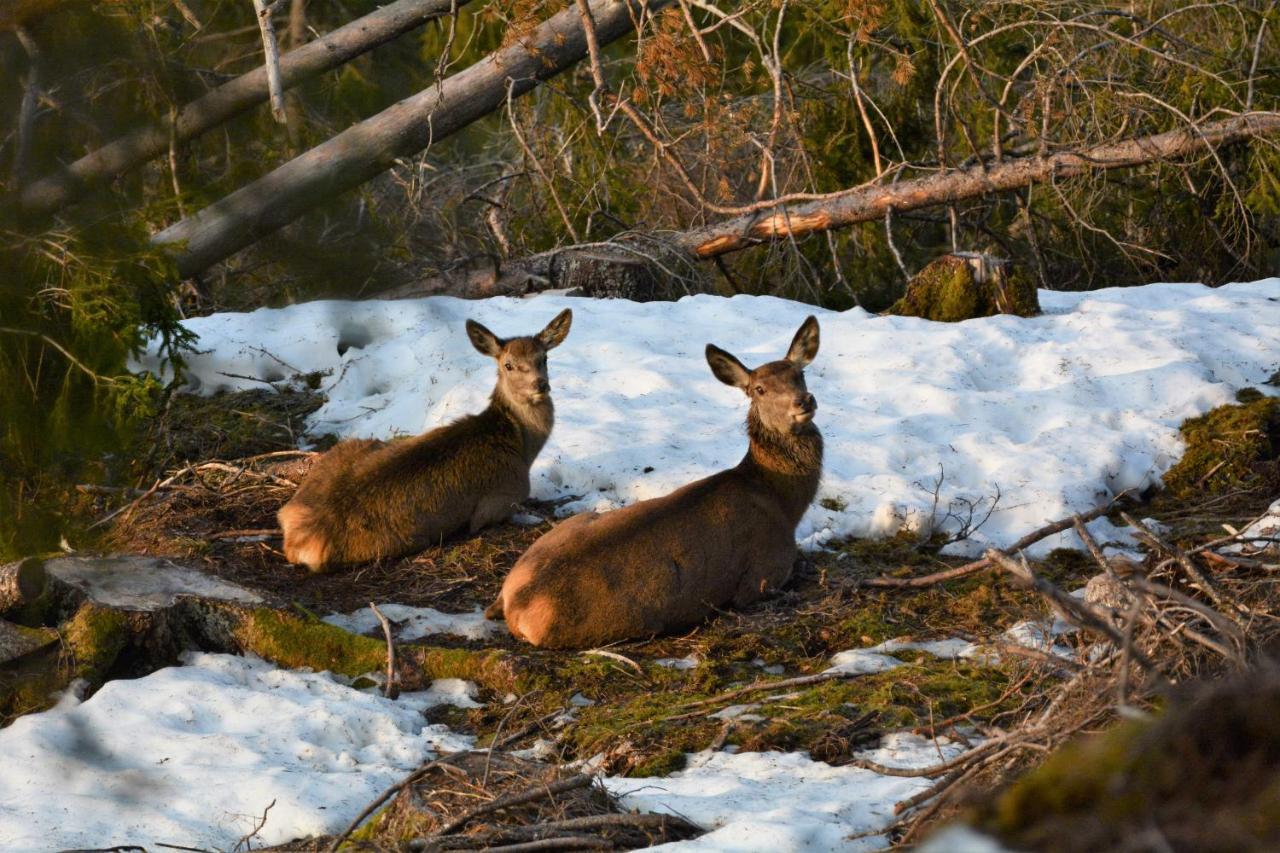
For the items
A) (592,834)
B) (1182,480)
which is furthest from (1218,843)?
(1182,480)

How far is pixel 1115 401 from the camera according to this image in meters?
10.7

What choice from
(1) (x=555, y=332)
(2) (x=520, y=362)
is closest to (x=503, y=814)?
(2) (x=520, y=362)

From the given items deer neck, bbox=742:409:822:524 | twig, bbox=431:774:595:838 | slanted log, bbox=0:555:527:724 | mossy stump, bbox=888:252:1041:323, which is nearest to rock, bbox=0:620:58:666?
slanted log, bbox=0:555:527:724

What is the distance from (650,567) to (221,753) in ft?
8.56

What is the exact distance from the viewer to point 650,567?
7734 millimetres

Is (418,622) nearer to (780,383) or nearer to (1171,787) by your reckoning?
(780,383)

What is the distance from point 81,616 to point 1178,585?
5.11 m

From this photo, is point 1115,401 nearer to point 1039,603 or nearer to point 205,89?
point 1039,603

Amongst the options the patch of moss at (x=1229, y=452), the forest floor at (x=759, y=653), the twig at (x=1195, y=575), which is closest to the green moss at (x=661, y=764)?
the forest floor at (x=759, y=653)

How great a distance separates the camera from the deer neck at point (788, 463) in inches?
345

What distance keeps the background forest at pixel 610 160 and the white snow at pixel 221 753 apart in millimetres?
1535

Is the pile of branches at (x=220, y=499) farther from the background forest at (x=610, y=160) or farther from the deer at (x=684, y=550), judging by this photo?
the deer at (x=684, y=550)

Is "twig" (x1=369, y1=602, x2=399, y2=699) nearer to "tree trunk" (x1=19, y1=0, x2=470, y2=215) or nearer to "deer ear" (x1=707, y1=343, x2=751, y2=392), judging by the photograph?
"deer ear" (x1=707, y1=343, x2=751, y2=392)

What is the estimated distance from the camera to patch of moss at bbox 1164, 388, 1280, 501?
9.51 m
